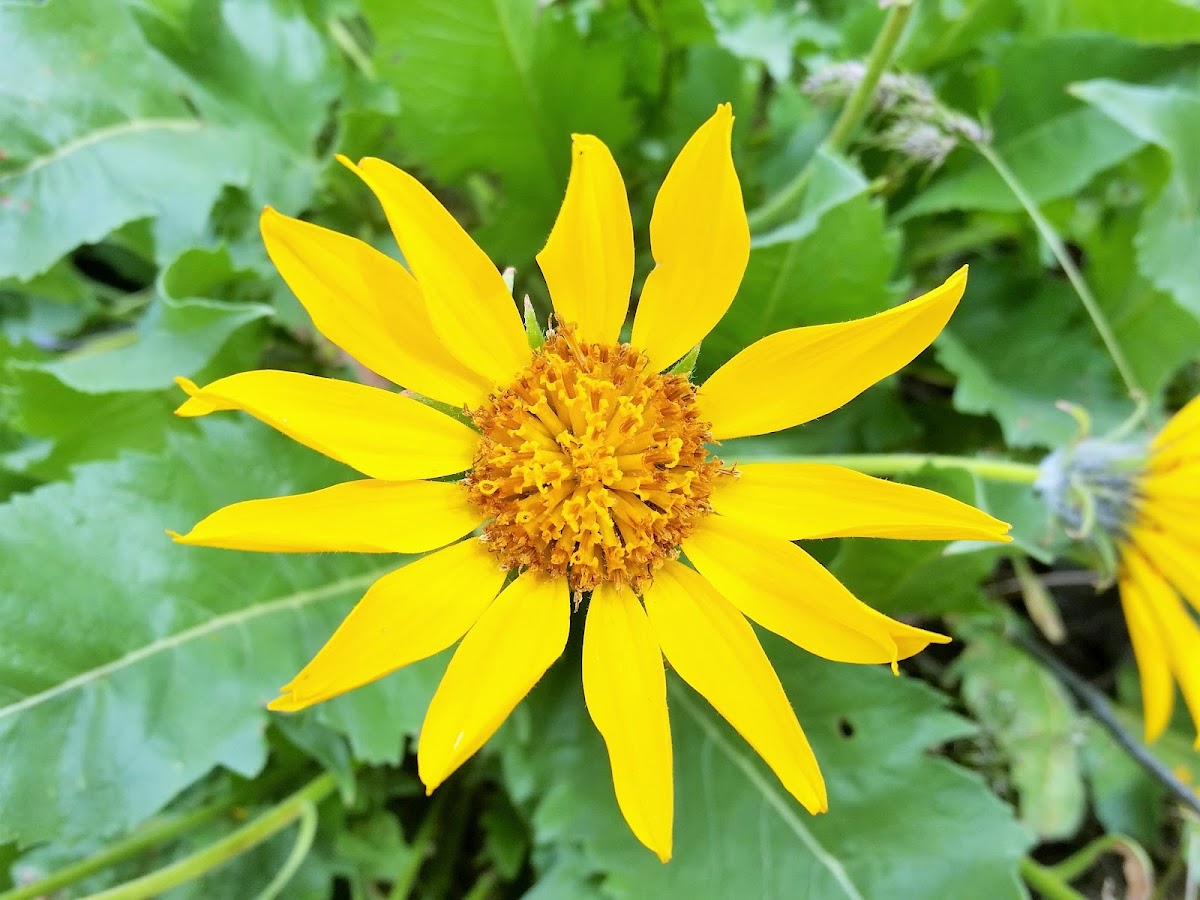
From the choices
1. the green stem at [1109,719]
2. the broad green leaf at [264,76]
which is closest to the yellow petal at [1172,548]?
the green stem at [1109,719]

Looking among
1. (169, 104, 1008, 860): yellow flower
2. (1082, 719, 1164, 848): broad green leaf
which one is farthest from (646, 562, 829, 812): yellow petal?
(1082, 719, 1164, 848): broad green leaf

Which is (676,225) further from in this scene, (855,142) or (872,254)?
(855,142)

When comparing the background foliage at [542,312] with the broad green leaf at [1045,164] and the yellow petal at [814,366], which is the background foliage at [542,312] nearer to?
the broad green leaf at [1045,164]

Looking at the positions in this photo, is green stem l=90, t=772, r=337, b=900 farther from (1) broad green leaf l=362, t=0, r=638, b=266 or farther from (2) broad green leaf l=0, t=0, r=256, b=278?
(1) broad green leaf l=362, t=0, r=638, b=266

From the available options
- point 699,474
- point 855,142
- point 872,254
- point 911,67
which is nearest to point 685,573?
point 699,474

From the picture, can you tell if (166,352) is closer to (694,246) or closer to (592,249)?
(592,249)

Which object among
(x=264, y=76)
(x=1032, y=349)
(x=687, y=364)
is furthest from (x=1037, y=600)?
(x=264, y=76)
